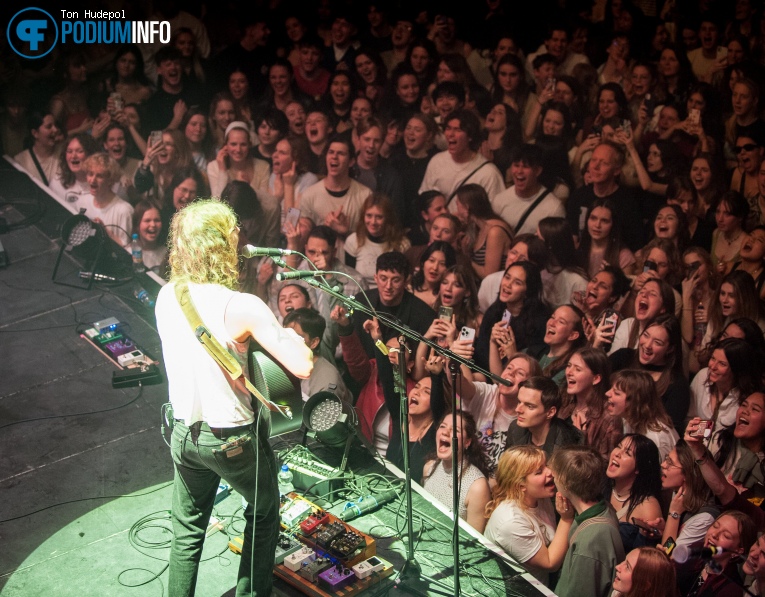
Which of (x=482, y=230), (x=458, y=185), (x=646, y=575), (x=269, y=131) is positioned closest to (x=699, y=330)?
(x=646, y=575)

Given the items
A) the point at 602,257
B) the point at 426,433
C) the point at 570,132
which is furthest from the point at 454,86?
the point at 426,433

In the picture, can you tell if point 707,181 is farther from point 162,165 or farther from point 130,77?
point 130,77

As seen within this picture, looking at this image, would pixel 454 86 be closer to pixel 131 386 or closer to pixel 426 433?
pixel 426 433

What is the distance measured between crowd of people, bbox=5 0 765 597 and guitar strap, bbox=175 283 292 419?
0.72 m

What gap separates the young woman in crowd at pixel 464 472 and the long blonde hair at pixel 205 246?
2.17m

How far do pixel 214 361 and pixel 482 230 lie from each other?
276 cm

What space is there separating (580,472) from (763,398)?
1.01m

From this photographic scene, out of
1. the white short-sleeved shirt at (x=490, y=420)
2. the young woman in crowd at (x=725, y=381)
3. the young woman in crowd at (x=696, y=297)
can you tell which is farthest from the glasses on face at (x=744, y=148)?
the white short-sleeved shirt at (x=490, y=420)

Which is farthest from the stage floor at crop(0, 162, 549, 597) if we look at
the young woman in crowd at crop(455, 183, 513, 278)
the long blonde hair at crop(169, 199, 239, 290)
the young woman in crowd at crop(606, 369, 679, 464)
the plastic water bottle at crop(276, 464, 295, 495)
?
the long blonde hair at crop(169, 199, 239, 290)

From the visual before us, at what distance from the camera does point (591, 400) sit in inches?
194

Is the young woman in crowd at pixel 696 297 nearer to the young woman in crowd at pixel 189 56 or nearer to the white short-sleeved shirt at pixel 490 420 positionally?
the white short-sleeved shirt at pixel 490 420

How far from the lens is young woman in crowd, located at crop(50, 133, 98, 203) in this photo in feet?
27.9

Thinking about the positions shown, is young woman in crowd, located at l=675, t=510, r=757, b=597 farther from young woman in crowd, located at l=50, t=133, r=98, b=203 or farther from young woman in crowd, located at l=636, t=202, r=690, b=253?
young woman in crowd, located at l=50, t=133, r=98, b=203

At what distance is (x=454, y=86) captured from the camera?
6.06 meters
